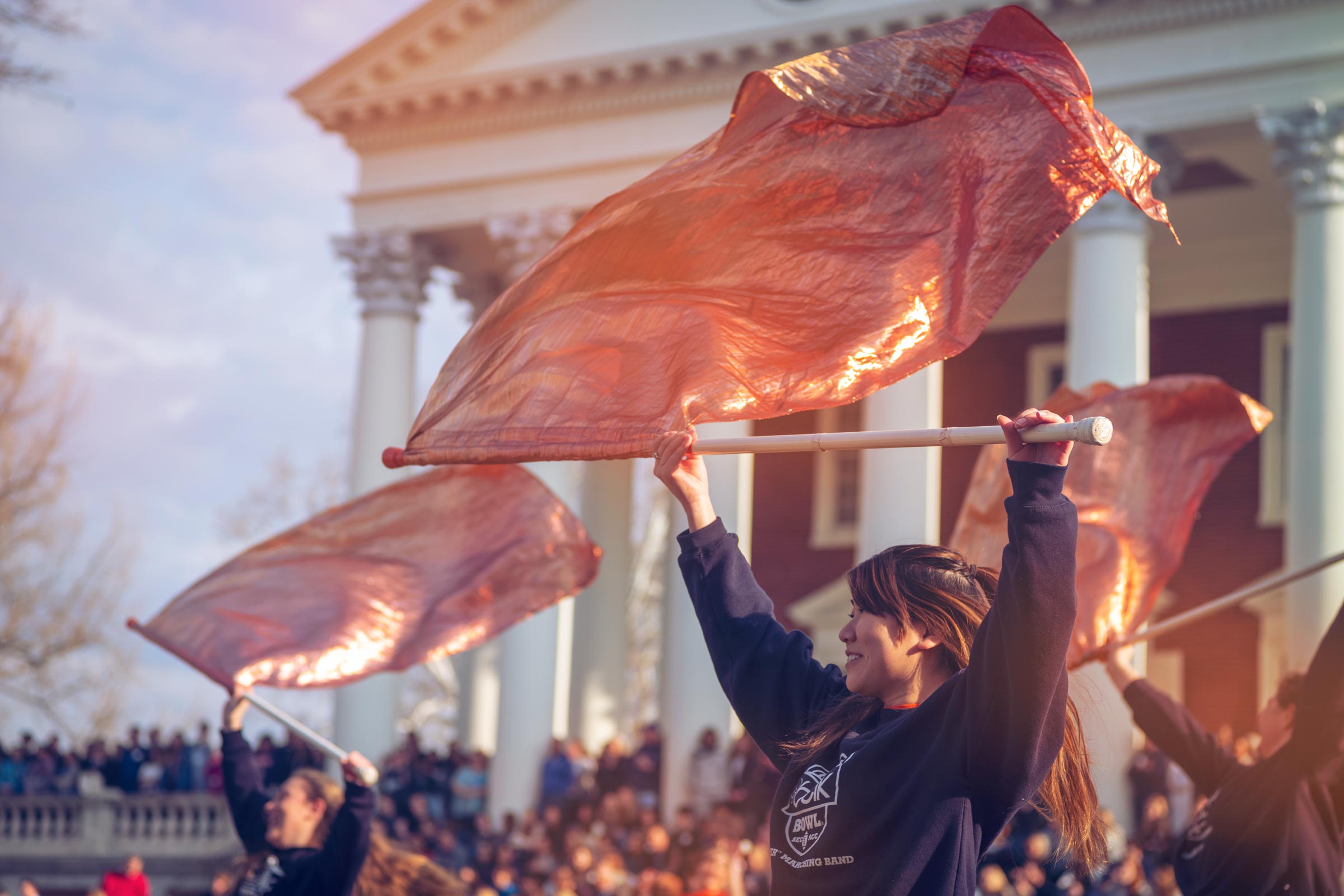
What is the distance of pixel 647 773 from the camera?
2366cm

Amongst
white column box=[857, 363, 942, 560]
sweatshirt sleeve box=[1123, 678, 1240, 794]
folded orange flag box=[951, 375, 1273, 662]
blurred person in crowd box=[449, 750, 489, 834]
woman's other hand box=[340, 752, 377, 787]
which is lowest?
blurred person in crowd box=[449, 750, 489, 834]

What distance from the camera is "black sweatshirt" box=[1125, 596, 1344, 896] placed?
5.61m

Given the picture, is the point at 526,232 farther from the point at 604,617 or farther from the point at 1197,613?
the point at 1197,613

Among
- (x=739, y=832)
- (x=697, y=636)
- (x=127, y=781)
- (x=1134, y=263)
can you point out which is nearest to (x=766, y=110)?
(x=739, y=832)

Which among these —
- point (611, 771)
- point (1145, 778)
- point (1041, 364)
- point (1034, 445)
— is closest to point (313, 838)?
point (1034, 445)

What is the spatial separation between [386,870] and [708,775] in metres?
16.4

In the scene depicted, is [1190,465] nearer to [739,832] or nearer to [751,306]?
[751,306]

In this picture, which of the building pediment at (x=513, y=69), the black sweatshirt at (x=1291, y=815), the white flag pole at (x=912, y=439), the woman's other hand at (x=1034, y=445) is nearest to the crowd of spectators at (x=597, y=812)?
the black sweatshirt at (x=1291, y=815)

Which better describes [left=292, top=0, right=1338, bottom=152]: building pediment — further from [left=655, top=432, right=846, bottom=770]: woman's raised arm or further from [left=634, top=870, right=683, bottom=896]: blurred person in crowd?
[left=655, top=432, right=846, bottom=770]: woman's raised arm

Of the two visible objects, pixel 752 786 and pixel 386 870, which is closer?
pixel 386 870

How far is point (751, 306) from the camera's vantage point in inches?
193

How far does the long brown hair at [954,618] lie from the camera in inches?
146

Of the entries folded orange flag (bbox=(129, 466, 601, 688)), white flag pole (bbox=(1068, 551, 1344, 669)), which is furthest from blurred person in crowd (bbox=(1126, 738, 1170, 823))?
folded orange flag (bbox=(129, 466, 601, 688))

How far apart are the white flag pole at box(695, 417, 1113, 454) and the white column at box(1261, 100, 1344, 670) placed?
16818 millimetres
